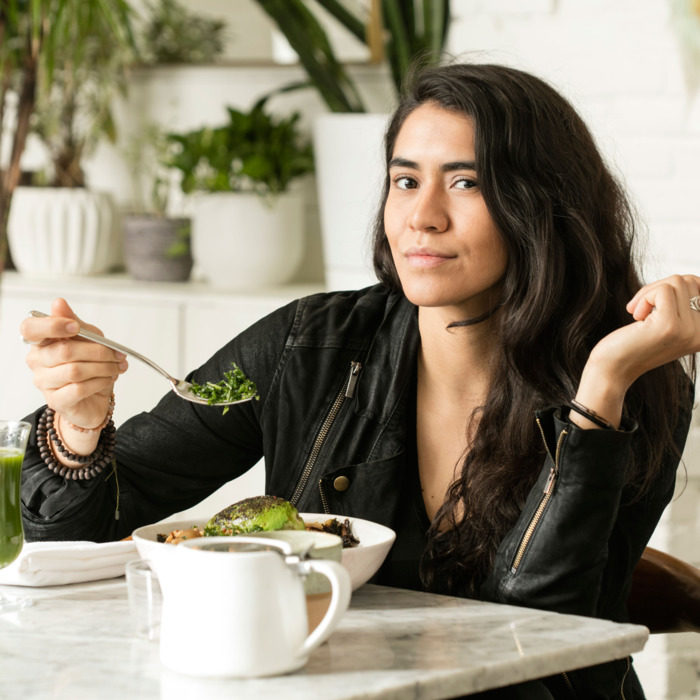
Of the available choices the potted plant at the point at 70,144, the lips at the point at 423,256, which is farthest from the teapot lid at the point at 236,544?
the potted plant at the point at 70,144

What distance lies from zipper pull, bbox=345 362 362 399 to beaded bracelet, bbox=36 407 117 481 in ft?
1.14

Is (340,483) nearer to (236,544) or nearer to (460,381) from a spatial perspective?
(460,381)

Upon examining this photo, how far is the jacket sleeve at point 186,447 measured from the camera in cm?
171

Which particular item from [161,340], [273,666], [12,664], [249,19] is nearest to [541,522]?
[273,666]

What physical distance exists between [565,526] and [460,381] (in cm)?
40

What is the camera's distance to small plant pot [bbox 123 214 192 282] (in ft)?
11.7

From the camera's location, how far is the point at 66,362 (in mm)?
1458

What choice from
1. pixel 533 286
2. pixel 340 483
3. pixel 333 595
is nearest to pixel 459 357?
pixel 533 286

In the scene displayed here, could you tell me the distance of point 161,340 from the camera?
11.2 feet

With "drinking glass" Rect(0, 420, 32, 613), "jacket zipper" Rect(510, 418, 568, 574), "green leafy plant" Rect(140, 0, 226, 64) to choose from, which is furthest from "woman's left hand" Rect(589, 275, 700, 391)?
"green leafy plant" Rect(140, 0, 226, 64)

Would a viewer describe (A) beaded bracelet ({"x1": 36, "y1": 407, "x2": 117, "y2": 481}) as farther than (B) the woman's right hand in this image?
Yes

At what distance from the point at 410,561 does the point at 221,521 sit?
0.44 metres

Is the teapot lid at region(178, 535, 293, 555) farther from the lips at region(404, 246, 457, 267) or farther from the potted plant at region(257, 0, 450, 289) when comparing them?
the potted plant at region(257, 0, 450, 289)

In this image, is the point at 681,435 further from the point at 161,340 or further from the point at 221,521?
the point at 161,340
